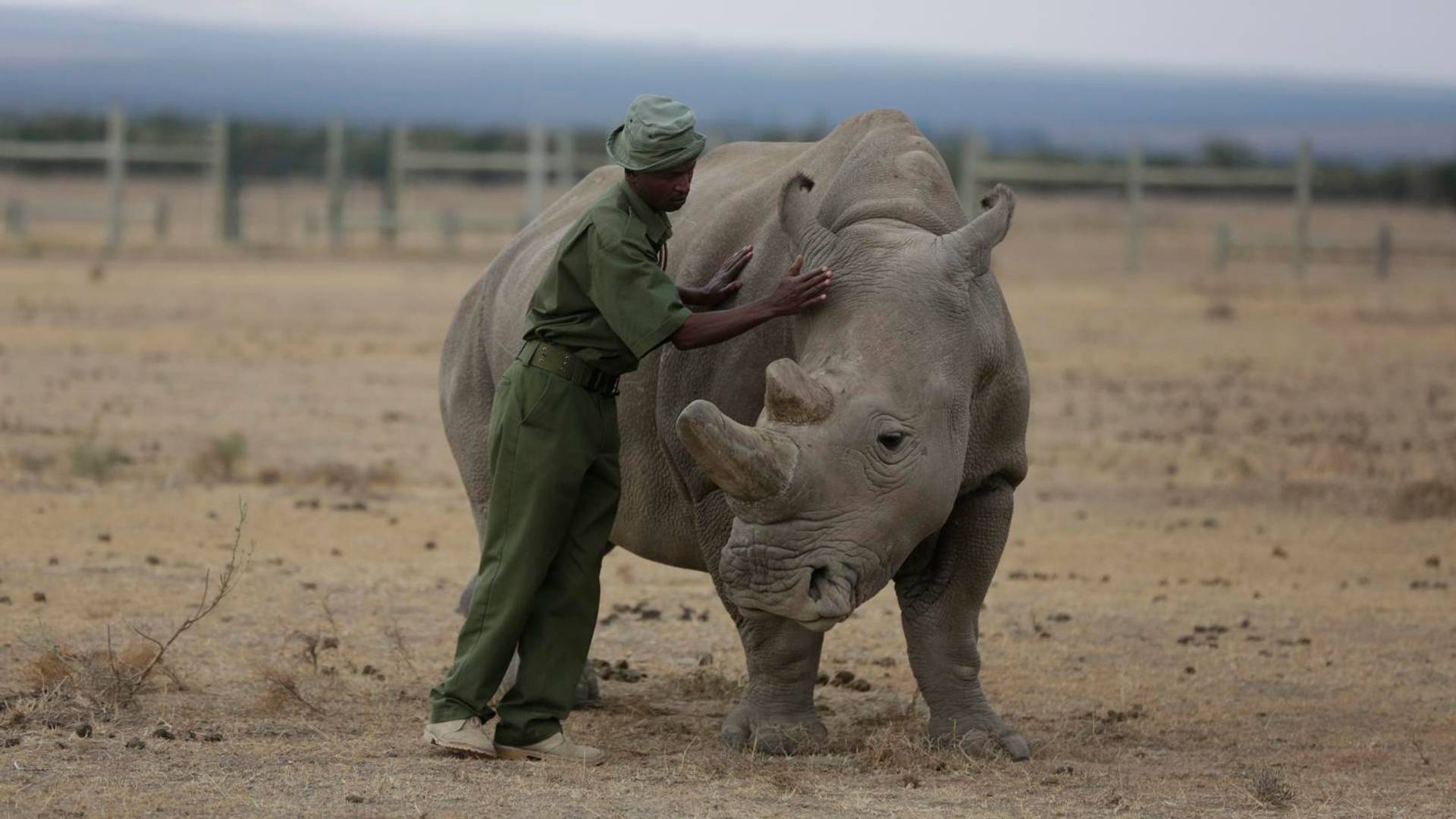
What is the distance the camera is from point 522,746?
23.1 ft

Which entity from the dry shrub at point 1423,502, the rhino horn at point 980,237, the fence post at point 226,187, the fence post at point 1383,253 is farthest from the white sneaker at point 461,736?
the fence post at point 226,187

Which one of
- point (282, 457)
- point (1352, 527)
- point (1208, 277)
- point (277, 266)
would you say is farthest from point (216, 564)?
point (1208, 277)

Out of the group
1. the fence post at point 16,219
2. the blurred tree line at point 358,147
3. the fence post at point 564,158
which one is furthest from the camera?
the blurred tree line at point 358,147

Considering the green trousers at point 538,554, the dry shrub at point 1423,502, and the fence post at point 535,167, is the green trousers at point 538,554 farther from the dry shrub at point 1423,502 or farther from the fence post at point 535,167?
the fence post at point 535,167

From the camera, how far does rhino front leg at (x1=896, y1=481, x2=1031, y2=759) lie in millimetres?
7199

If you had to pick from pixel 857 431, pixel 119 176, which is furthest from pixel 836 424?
pixel 119 176

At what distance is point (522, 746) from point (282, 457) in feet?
27.3

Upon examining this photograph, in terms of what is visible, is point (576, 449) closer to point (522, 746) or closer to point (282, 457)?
point (522, 746)

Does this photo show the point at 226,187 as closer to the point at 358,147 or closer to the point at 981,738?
the point at 358,147

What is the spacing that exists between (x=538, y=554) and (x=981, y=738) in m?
1.65

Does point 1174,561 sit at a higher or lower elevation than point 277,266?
higher

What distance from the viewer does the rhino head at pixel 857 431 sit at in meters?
6.16

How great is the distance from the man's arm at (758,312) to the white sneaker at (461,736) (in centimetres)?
148

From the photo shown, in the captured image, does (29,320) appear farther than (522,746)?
Yes
